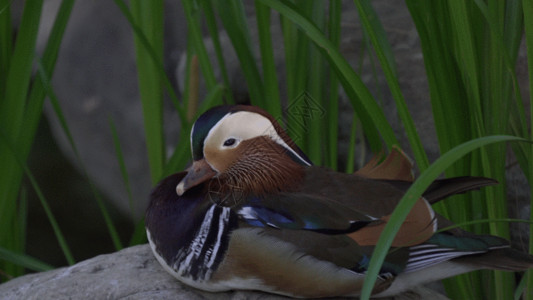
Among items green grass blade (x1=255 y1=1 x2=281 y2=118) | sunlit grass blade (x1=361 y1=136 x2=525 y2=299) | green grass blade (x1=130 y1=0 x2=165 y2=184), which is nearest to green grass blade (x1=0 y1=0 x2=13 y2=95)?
green grass blade (x1=130 y1=0 x2=165 y2=184)

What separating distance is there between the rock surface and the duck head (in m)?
0.16

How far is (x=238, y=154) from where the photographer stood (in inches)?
35.1

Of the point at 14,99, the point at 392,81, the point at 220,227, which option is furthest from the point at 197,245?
the point at 14,99

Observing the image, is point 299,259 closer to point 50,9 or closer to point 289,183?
point 289,183

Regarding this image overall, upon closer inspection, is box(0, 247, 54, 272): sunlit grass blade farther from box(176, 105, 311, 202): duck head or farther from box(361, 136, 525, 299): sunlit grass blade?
box(361, 136, 525, 299): sunlit grass blade

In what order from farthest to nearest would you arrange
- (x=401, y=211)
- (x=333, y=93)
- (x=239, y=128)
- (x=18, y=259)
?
(x=333, y=93)
(x=18, y=259)
(x=239, y=128)
(x=401, y=211)

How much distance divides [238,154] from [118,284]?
0.30 metres

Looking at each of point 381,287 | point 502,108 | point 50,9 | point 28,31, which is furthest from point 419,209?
point 50,9

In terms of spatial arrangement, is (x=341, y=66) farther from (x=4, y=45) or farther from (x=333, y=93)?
(x=4, y=45)

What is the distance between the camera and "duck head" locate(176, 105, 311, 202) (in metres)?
0.88

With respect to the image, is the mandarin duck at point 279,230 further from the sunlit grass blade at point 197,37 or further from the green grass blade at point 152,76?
the green grass blade at point 152,76

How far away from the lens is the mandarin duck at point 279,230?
89 centimetres

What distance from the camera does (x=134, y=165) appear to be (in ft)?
7.04

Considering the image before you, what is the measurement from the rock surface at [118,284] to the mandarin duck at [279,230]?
78 mm
